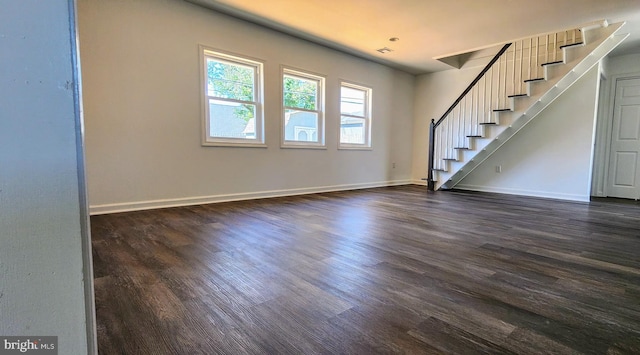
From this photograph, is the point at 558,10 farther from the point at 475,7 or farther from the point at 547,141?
the point at 547,141

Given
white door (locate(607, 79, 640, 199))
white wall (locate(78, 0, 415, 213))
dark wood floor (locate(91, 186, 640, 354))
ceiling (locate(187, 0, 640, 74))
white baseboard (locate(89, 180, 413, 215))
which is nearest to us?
dark wood floor (locate(91, 186, 640, 354))

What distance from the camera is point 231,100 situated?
14.4ft

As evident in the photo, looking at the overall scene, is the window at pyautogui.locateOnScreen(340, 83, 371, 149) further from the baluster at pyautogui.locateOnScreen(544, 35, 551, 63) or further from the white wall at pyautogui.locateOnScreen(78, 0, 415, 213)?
the baluster at pyautogui.locateOnScreen(544, 35, 551, 63)

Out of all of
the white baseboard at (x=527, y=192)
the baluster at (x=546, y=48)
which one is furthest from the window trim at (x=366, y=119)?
the baluster at (x=546, y=48)

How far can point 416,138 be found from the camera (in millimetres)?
7344

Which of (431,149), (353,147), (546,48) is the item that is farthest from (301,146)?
(546,48)

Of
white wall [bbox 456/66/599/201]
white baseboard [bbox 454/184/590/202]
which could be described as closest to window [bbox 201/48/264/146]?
white baseboard [bbox 454/184/590/202]

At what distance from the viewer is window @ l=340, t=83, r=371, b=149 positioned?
19.7ft

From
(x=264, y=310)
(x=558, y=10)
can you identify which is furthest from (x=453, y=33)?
(x=264, y=310)

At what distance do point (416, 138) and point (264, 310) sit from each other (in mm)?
6635

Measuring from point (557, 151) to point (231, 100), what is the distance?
5.61 m

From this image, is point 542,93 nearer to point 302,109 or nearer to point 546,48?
point 546,48

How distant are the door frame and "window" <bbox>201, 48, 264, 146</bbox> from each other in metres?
6.18

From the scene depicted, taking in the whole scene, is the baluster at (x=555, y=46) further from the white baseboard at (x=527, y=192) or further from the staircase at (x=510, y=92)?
the white baseboard at (x=527, y=192)
